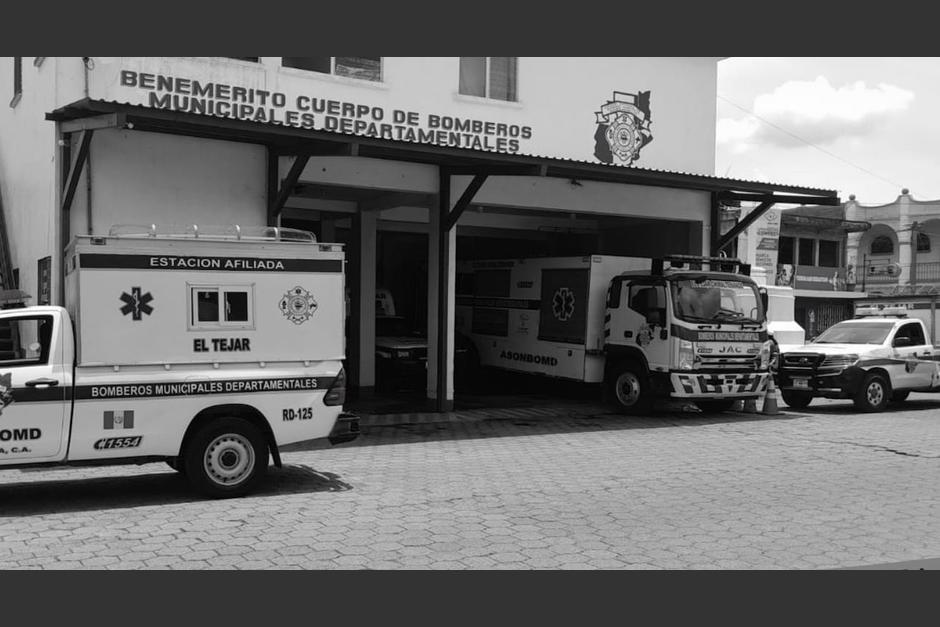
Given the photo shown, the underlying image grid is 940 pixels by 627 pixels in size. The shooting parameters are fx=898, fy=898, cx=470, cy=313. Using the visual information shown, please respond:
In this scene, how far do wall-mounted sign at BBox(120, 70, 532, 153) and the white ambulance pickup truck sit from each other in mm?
4226

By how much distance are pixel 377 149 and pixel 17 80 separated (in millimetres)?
6540

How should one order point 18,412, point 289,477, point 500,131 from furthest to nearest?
1. point 500,131
2. point 289,477
3. point 18,412

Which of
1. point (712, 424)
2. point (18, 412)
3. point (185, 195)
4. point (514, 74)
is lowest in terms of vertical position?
point (712, 424)

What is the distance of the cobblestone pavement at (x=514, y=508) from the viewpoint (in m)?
6.45

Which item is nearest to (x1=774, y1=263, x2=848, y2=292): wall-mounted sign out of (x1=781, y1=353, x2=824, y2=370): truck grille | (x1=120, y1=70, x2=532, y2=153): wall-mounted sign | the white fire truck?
(x1=781, y1=353, x2=824, y2=370): truck grille

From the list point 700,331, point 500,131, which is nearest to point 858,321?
point 700,331

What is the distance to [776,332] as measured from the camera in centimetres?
2034

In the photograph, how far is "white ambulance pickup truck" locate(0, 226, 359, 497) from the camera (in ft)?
26.3

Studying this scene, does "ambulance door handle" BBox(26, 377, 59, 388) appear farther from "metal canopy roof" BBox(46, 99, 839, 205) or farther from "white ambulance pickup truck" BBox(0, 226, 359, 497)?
"metal canopy roof" BBox(46, 99, 839, 205)

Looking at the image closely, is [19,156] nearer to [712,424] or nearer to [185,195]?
[185,195]

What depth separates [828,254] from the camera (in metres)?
40.4

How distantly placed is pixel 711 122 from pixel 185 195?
11.6 m

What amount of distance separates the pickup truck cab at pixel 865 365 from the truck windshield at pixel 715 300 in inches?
76.3

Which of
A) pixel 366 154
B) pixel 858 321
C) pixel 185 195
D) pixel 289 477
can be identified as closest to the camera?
pixel 289 477
